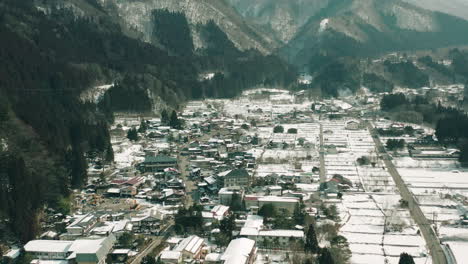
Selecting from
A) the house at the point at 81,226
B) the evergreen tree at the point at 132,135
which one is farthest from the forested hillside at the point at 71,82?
the evergreen tree at the point at 132,135

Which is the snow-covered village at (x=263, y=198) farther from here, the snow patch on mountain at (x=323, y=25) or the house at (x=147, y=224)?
the snow patch on mountain at (x=323, y=25)

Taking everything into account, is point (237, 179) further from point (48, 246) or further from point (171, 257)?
point (48, 246)

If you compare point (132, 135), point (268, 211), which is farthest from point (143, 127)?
point (268, 211)

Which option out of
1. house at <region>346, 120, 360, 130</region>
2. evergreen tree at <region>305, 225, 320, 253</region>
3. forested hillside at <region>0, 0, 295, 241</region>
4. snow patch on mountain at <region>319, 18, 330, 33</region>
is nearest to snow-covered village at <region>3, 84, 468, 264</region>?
evergreen tree at <region>305, 225, 320, 253</region>

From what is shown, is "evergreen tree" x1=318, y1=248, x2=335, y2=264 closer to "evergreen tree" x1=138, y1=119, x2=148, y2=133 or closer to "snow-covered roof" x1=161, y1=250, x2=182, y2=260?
"snow-covered roof" x1=161, y1=250, x2=182, y2=260

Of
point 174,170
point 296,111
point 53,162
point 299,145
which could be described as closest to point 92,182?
point 53,162
